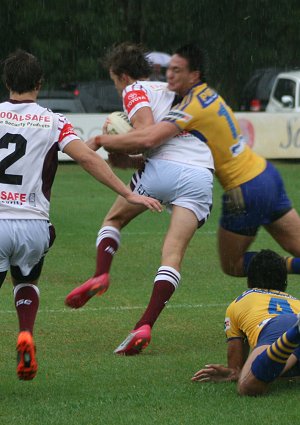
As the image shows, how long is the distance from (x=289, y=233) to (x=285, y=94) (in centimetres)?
1796

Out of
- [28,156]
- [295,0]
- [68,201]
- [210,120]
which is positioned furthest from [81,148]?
[295,0]

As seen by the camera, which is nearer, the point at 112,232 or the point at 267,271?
the point at 267,271

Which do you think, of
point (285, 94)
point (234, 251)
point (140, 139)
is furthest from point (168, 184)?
point (285, 94)

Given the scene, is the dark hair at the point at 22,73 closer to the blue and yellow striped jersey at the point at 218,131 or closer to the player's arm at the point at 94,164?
the player's arm at the point at 94,164

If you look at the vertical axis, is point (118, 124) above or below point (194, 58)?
below

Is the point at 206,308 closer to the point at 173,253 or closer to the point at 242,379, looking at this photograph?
the point at 173,253

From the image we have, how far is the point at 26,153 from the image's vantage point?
6.38 meters

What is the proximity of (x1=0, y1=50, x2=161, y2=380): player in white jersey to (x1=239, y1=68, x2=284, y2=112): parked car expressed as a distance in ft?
66.1

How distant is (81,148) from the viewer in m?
6.50

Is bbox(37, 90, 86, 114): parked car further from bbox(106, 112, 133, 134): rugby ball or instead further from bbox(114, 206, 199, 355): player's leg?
bbox(114, 206, 199, 355): player's leg

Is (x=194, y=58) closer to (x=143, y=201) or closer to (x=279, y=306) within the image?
(x=143, y=201)

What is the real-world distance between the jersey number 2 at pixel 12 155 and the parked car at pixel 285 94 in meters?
18.7

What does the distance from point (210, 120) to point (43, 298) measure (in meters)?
3.23

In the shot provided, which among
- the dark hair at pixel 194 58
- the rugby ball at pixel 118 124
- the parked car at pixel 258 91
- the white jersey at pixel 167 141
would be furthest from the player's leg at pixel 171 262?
the parked car at pixel 258 91
